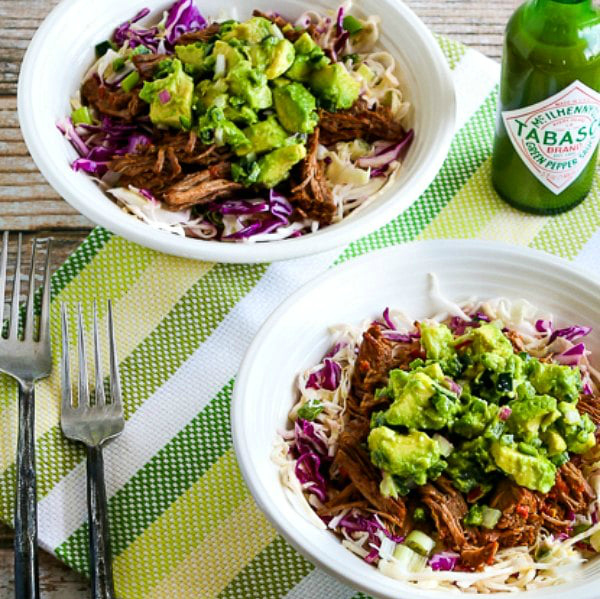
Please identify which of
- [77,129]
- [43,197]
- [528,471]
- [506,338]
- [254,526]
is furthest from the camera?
[43,197]

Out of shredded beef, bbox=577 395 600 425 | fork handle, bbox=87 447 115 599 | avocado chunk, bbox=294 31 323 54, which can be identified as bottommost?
fork handle, bbox=87 447 115 599

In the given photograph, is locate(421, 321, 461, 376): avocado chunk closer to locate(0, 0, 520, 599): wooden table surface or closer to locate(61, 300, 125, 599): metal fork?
locate(61, 300, 125, 599): metal fork

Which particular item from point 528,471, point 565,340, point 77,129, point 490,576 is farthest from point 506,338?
point 77,129

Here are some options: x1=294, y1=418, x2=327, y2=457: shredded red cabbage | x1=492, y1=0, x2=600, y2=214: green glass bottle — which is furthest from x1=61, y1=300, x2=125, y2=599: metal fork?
x1=492, y1=0, x2=600, y2=214: green glass bottle

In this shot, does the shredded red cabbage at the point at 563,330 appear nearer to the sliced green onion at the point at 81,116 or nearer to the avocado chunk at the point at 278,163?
the avocado chunk at the point at 278,163

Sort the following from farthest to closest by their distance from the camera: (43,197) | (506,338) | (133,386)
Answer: (43,197) → (133,386) → (506,338)

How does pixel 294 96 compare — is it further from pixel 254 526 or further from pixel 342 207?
pixel 254 526
